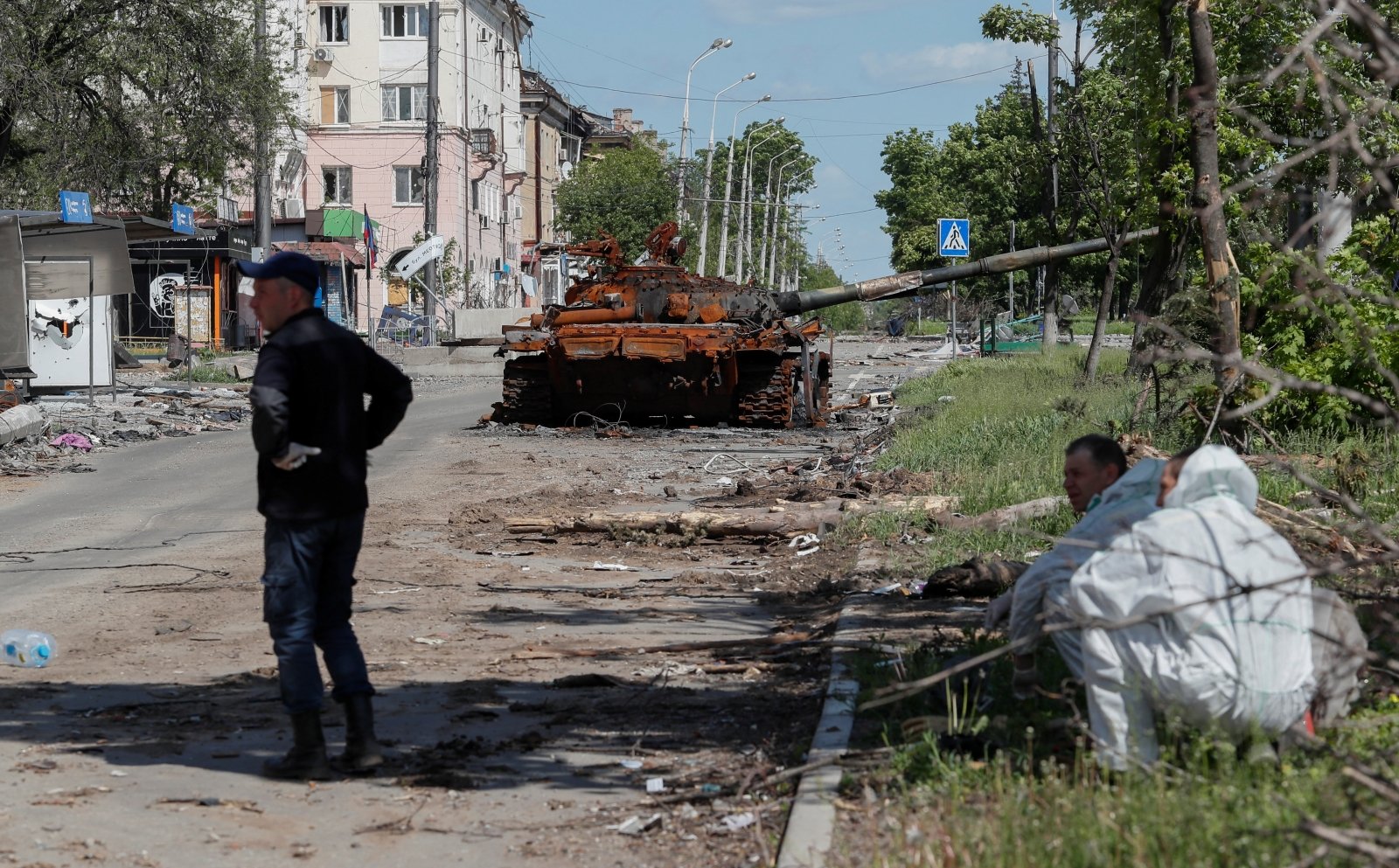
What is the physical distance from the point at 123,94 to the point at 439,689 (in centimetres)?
2514

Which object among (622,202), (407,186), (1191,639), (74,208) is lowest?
(1191,639)

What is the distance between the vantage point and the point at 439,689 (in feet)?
22.7

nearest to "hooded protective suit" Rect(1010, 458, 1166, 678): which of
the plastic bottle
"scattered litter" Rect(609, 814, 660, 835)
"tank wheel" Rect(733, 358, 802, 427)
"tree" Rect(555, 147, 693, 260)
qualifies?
"scattered litter" Rect(609, 814, 660, 835)

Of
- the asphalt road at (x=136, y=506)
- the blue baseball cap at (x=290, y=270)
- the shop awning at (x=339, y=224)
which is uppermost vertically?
the shop awning at (x=339, y=224)

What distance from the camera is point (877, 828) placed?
4.44 m

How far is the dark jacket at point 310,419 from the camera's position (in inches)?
219

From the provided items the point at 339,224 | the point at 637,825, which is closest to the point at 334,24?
the point at 339,224

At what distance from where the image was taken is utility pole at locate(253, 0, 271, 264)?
30609 millimetres

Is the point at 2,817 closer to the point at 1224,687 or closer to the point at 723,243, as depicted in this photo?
the point at 1224,687

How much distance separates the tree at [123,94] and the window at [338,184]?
33.0 metres

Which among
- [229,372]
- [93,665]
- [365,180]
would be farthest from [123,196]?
[365,180]

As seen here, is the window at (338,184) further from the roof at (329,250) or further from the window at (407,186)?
the roof at (329,250)

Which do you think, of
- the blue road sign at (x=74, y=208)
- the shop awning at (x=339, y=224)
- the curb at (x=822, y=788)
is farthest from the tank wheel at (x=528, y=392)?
the shop awning at (x=339, y=224)

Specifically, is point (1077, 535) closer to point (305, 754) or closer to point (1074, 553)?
point (1074, 553)
